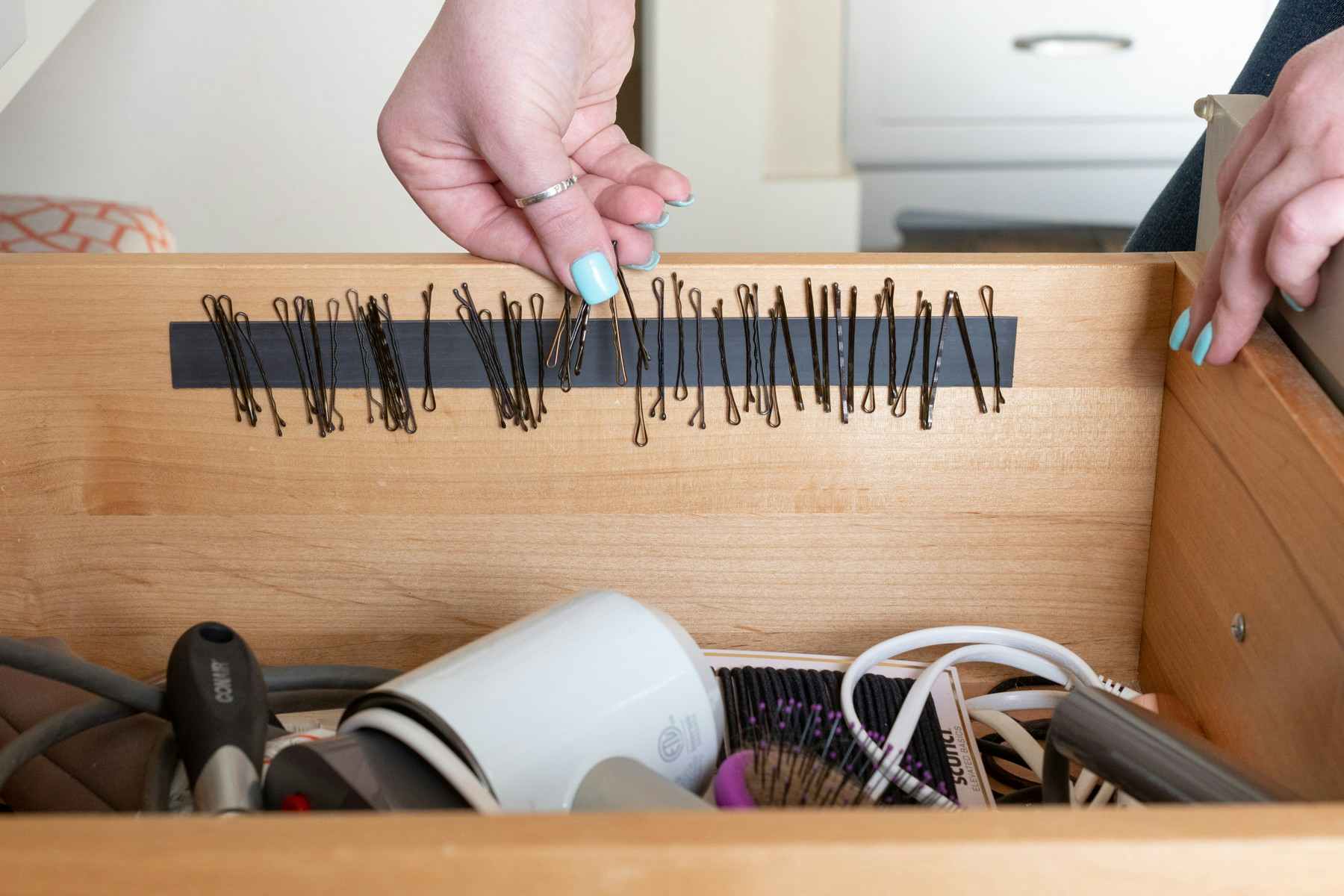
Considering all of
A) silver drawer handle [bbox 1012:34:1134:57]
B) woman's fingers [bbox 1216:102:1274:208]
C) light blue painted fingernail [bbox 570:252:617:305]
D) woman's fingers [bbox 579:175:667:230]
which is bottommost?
light blue painted fingernail [bbox 570:252:617:305]

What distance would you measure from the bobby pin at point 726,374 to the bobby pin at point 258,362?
0.73 feet

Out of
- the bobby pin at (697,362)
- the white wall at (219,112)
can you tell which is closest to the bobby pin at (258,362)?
the bobby pin at (697,362)

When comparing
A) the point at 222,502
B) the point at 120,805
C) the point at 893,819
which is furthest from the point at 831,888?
the point at 222,502

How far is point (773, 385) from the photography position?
1.84ft

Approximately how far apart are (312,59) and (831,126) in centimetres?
81

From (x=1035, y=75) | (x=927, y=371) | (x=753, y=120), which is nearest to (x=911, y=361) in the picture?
(x=927, y=371)

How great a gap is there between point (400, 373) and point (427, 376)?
13 mm

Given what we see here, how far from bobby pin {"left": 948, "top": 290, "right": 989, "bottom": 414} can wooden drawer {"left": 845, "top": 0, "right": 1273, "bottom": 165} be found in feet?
4.55

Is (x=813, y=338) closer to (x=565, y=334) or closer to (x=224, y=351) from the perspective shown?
(x=565, y=334)

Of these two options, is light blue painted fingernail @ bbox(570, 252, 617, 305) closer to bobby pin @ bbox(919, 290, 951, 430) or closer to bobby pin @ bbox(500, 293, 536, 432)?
bobby pin @ bbox(500, 293, 536, 432)

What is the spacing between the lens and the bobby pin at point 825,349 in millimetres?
547

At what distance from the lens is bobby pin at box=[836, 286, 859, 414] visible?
545mm

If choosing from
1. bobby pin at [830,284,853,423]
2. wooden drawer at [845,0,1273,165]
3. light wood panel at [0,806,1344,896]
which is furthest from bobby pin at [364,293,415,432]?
wooden drawer at [845,0,1273,165]

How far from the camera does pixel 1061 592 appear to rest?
1.95 ft
